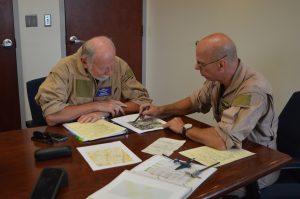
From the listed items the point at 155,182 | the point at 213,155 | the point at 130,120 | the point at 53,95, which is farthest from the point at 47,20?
the point at 155,182

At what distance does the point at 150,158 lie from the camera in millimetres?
1404

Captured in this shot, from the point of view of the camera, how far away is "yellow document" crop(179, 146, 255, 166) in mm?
1407

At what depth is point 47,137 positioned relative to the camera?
5.22ft

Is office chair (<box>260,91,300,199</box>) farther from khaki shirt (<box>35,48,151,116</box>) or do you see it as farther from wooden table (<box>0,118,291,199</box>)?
khaki shirt (<box>35,48,151,116</box>)

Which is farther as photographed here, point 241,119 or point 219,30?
point 219,30

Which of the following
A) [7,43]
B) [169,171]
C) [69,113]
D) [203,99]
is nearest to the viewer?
[169,171]

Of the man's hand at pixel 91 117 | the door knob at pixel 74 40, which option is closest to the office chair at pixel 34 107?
the man's hand at pixel 91 117

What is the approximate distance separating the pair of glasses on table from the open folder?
470mm

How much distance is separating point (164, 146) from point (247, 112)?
1.35 ft

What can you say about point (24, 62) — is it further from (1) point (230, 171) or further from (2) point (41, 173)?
(1) point (230, 171)

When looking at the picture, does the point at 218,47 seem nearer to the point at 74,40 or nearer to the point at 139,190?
the point at 139,190

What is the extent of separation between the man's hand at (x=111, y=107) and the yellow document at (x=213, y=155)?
2.18ft

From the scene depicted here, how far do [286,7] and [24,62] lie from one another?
243 cm

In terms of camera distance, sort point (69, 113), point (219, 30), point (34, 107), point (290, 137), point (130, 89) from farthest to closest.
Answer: point (219, 30)
point (130, 89)
point (34, 107)
point (69, 113)
point (290, 137)
